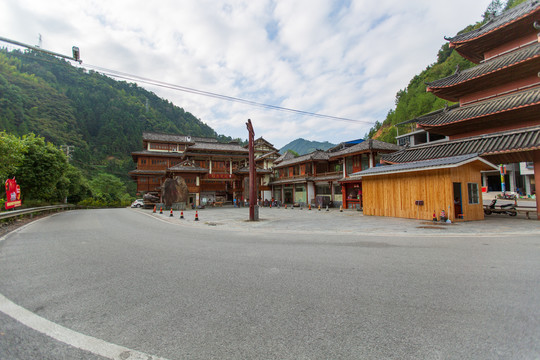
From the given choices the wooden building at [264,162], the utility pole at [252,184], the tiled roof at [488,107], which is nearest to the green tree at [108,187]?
Result: the wooden building at [264,162]

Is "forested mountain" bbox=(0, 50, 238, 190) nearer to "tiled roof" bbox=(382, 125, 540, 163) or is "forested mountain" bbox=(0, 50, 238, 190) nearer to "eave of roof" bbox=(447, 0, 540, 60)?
"tiled roof" bbox=(382, 125, 540, 163)

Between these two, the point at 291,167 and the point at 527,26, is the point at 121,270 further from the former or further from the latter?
the point at 291,167

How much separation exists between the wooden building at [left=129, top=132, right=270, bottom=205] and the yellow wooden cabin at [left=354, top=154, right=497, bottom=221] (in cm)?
2267

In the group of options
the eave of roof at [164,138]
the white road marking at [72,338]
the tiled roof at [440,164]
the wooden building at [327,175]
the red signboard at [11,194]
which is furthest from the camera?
the eave of roof at [164,138]

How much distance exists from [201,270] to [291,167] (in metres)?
30.9

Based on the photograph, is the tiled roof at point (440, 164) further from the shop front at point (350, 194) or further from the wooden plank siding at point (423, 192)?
the shop front at point (350, 194)

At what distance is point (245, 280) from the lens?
4234 mm

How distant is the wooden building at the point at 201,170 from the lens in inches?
1265

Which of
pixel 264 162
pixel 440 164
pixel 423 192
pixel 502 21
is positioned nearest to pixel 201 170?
pixel 264 162

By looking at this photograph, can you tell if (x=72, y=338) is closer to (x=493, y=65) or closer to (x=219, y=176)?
(x=493, y=65)

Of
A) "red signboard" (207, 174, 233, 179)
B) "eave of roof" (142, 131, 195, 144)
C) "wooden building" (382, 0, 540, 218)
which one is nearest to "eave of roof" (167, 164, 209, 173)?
"red signboard" (207, 174, 233, 179)

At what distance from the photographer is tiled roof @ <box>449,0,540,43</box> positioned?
41.9 feet

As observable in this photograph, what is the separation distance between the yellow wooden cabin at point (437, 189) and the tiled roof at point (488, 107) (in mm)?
2890

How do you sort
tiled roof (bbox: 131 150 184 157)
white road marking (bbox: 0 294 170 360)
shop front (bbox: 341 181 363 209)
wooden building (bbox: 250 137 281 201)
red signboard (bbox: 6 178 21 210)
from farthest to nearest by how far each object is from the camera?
tiled roof (bbox: 131 150 184 157), wooden building (bbox: 250 137 281 201), shop front (bbox: 341 181 363 209), red signboard (bbox: 6 178 21 210), white road marking (bbox: 0 294 170 360)
